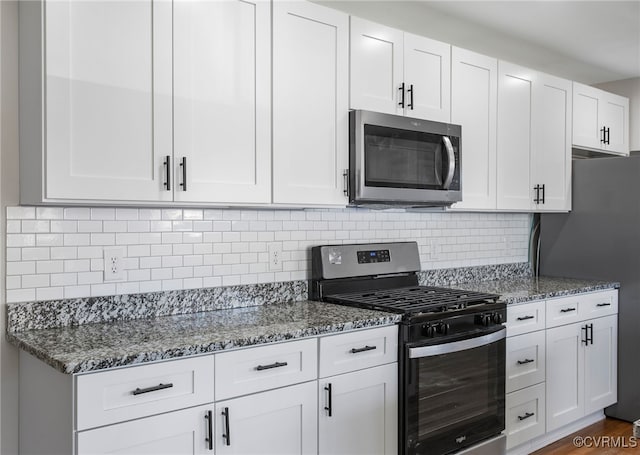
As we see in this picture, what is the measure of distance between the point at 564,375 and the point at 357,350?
69.2 inches

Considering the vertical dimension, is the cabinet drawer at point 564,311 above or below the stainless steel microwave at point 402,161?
below

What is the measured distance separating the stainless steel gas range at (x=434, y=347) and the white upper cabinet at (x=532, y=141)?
0.87m

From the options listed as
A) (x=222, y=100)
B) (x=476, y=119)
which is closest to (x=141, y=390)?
(x=222, y=100)

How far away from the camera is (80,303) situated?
221cm

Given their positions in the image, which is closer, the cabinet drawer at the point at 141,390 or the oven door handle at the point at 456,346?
the cabinet drawer at the point at 141,390

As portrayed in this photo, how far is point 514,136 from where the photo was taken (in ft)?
11.6

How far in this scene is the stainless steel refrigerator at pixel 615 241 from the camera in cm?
374

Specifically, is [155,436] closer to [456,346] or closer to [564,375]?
[456,346]

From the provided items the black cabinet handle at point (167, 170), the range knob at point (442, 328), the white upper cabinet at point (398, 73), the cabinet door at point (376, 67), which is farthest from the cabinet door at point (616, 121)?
the black cabinet handle at point (167, 170)

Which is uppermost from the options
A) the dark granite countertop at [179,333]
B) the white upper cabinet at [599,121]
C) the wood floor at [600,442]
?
the white upper cabinet at [599,121]

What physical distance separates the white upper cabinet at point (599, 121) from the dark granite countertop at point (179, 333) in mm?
2400

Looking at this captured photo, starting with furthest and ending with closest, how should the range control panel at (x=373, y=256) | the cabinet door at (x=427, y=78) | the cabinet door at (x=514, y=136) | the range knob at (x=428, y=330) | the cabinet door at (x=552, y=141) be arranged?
the cabinet door at (x=552, y=141)
the cabinet door at (x=514, y=136)
the range control panel at (x=373, y=256)
the cabinet door at (x=427, y=78)
the range knob at (x=428, y=330)

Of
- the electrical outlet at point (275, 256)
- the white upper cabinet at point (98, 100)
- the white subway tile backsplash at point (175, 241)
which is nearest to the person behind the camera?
the white upper cabinet at point (98, 100)

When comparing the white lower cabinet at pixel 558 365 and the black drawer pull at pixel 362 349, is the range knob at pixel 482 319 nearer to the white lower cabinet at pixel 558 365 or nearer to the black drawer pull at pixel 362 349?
the white lower cabinet at pixel 558 365
